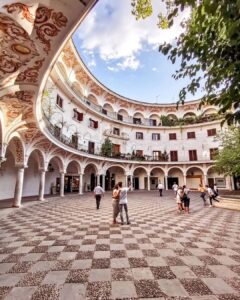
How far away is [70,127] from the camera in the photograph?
65.0 ft

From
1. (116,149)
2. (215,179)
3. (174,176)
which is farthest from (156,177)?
(215,179)

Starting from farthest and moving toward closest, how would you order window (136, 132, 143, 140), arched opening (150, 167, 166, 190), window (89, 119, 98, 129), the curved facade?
arched opening (150, 167, 166, 190), window (136, 132, 143, 140), window (89, 119, 98, 129), the curved facade

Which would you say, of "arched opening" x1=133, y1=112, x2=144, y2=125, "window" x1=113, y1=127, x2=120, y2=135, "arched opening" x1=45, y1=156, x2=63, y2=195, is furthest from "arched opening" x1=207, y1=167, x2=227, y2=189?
"arched opening" x1=45, y1=156, x2=63, y2=195

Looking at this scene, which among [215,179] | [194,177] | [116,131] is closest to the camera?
[215,179]

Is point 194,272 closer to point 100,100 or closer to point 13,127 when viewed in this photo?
point 13,127

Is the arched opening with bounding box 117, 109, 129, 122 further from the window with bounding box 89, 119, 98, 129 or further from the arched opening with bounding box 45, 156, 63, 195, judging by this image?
the arched opening with bounding box 45, 156, 63, 195

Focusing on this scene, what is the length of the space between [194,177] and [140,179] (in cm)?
817

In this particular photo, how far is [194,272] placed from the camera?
3.46 m

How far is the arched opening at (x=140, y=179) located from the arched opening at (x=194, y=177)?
6.53 m

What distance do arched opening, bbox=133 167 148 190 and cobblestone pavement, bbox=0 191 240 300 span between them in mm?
23088

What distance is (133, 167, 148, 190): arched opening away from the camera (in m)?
29.6

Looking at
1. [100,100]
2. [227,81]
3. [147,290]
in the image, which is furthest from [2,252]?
[100,100]

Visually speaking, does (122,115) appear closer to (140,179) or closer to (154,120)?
(154,120)

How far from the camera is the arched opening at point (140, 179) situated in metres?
29.6
